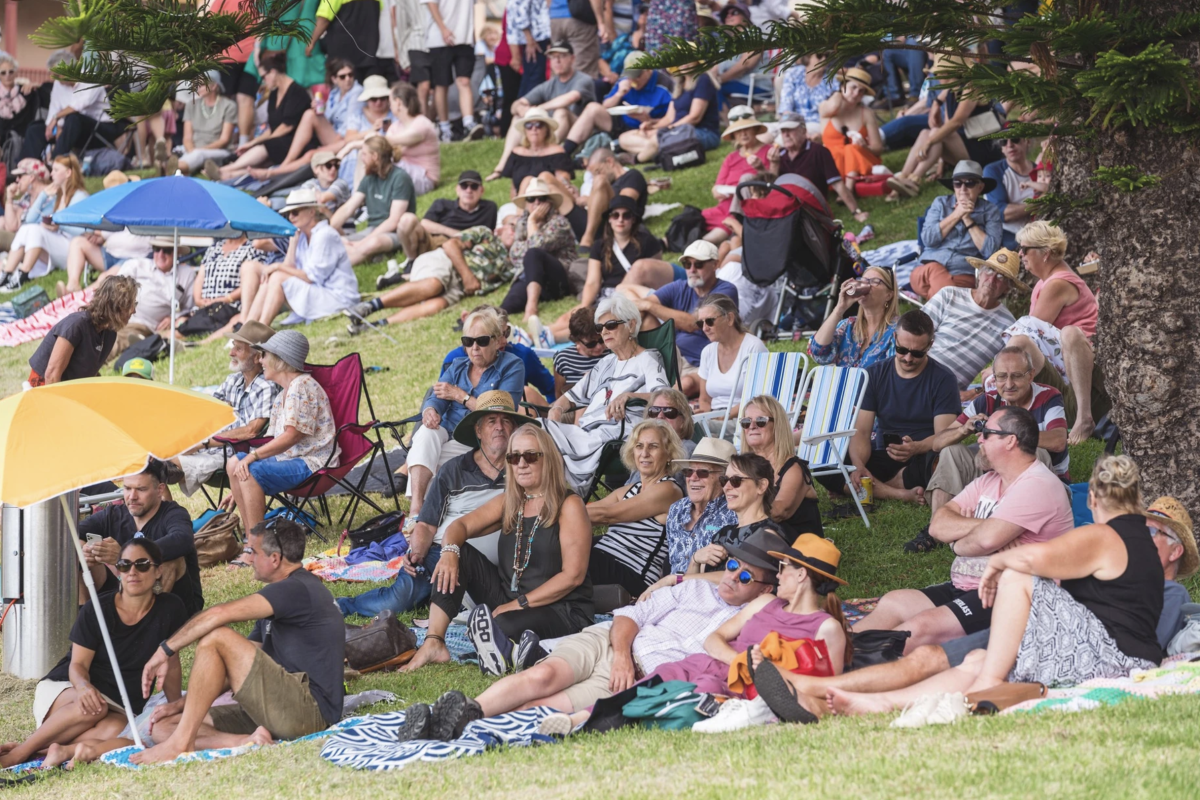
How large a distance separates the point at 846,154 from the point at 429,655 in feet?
27.9

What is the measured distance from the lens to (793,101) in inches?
583

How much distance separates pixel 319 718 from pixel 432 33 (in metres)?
14.4

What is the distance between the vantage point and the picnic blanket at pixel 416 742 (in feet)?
16.9

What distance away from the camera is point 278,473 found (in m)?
8.59

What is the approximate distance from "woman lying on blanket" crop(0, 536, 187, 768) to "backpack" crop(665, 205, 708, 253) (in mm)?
7658

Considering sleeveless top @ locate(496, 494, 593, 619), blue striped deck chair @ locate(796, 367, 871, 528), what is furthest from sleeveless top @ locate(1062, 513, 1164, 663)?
blue striped deck chair @ locate(796, 367, 871, 528)

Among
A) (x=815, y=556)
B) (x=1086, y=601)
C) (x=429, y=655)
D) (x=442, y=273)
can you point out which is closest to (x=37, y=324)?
(x=442, y=273)

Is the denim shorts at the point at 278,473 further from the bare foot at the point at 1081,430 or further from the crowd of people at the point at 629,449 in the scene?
the bare foot at the point at 1081,430

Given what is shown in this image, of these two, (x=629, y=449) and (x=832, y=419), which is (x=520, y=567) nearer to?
(x=629, y=449)

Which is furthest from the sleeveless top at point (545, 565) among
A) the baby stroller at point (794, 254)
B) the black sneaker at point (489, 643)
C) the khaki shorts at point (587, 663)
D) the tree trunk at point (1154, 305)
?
the baby stroller at point (794, 254)

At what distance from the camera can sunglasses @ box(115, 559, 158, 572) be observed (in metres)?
5.98

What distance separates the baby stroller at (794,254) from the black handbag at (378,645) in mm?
4847

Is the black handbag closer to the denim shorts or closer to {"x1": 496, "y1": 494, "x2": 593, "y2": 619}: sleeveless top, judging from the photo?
{"x1": 496, "y1": 494, "x2": 593, "y2": 619}: sleeveless top

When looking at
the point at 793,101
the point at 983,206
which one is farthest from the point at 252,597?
the point at 793,101
